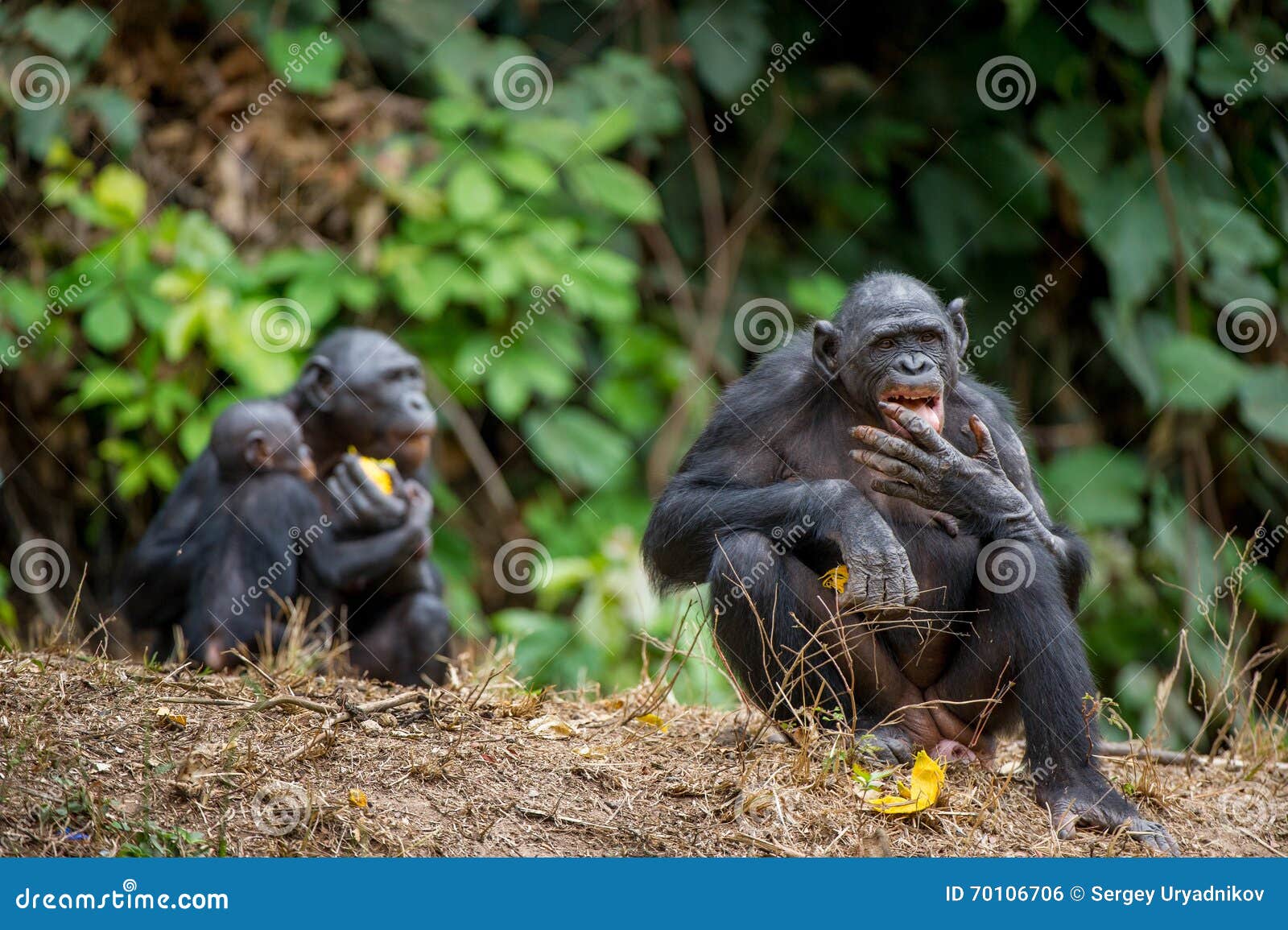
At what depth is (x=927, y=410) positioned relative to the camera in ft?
17.7

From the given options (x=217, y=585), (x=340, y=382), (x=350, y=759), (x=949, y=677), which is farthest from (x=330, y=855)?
(x=340, y=382)

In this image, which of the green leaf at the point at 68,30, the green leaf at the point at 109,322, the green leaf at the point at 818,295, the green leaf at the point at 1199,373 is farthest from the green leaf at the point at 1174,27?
the green leaf at the point at 68,30

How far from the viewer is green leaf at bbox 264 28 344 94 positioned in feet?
31.7

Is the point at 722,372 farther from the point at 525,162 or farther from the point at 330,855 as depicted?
the point at 330,855

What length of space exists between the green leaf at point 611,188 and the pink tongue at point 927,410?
475cm

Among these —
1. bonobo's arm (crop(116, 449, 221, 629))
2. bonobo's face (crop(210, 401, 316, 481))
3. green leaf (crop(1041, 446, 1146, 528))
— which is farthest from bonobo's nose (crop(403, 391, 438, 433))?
green leaf (crop(1041, 446, 1146, 528))

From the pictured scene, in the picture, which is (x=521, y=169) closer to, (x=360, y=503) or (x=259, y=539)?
(x=360, y=503)

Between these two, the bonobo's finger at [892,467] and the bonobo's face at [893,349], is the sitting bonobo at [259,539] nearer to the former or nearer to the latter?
the bonobo's face at [893,349]

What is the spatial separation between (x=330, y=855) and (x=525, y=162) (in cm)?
634

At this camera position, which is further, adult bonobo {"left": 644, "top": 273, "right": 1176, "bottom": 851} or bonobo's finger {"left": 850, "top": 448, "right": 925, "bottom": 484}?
bonobo's finger {"left": 850, "top": 448, "right": 925, "bottom": 484}

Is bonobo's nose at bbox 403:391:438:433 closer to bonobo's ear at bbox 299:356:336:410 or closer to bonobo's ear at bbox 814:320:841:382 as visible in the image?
bonobo's ear at bbox 299:356:336:410

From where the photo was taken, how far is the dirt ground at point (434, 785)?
4102 mm

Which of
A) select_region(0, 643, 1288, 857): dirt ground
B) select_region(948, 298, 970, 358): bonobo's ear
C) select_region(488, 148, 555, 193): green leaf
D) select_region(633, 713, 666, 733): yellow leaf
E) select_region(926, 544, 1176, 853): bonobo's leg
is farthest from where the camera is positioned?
select_region(488, 148, 555, 193): green leaf

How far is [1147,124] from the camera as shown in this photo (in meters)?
10.0
